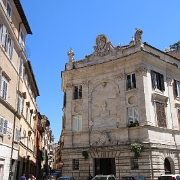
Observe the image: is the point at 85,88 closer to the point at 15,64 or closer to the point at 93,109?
the point at 93,109

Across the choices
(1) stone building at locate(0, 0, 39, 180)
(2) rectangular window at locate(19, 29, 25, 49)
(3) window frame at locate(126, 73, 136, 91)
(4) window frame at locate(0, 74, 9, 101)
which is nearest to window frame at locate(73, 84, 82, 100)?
(3) window frame at locate(126, 73, 136, 91)

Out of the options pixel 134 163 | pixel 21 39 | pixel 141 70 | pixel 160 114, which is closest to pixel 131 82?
pixel 141 70

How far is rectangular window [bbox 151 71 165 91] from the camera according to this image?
26803mm

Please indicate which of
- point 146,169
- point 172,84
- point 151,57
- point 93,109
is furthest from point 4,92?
point 172,84

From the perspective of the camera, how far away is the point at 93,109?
2802 centimetres

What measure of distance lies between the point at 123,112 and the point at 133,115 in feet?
3.68

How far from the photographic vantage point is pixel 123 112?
2606 centimetres

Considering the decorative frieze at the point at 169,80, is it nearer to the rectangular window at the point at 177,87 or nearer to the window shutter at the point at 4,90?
the rectangular window at the point at 177,87

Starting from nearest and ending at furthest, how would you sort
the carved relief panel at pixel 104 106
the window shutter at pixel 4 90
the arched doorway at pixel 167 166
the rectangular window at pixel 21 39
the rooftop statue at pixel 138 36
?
the window shutter at pixel 4 90
the rectangular window at pixel 21 39
the arched doorway at pixel 167 166
the carved relief panel at pixel 104 106
the rooftop statue at pixel 138 36

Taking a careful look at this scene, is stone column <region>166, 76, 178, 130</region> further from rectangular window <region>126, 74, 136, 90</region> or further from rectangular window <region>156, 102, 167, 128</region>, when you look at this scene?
rectangular window <region>126, 74, 136, 90</region>

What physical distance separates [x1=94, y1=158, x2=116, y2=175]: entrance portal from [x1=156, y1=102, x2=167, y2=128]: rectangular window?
20.5 ft

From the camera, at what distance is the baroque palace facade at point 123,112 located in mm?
24062

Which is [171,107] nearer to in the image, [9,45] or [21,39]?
[21,39]

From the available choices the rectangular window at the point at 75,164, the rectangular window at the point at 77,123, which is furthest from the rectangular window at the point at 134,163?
the rectangular window at the point at 77,123
